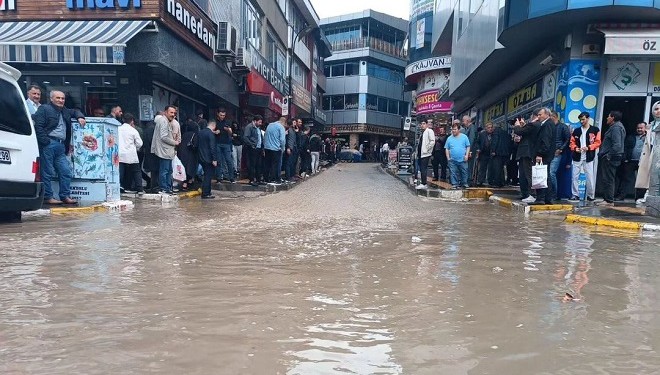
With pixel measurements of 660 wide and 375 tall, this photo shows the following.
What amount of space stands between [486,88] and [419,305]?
16802 mm

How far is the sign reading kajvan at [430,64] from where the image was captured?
3562 centimetres

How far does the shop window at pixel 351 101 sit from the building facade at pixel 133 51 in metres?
32.1

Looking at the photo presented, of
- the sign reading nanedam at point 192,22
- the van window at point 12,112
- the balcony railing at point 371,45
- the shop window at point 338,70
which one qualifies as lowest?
the van window at point 12,112

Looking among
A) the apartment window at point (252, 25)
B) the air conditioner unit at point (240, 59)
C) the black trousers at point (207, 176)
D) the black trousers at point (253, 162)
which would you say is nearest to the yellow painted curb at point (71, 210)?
the black trousers at point (207, 176)

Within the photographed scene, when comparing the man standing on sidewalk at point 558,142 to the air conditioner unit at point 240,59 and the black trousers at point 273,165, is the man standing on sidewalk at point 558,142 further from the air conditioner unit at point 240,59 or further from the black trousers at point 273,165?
the air conditioner unit at point 240,59

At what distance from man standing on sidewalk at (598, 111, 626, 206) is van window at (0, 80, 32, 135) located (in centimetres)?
962

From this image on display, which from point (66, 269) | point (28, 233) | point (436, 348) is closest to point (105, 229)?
point (28, 233)

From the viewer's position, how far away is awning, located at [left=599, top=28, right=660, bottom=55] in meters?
9.45

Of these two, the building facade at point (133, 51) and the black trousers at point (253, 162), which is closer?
the building facade at point (133, 51)

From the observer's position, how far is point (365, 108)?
163 ft

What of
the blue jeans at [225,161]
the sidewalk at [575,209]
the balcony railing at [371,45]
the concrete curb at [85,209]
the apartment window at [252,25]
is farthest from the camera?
the balcony railing at [371,45]

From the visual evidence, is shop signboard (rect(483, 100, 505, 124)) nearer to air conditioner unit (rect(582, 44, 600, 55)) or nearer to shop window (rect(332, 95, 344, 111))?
air conditioner unit (rect(582, 44, 600, 55))

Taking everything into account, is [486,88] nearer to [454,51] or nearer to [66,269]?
[454,51]

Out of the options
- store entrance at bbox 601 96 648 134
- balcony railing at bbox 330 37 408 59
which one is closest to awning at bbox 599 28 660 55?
store entrance at bbox 601 96 648 134
